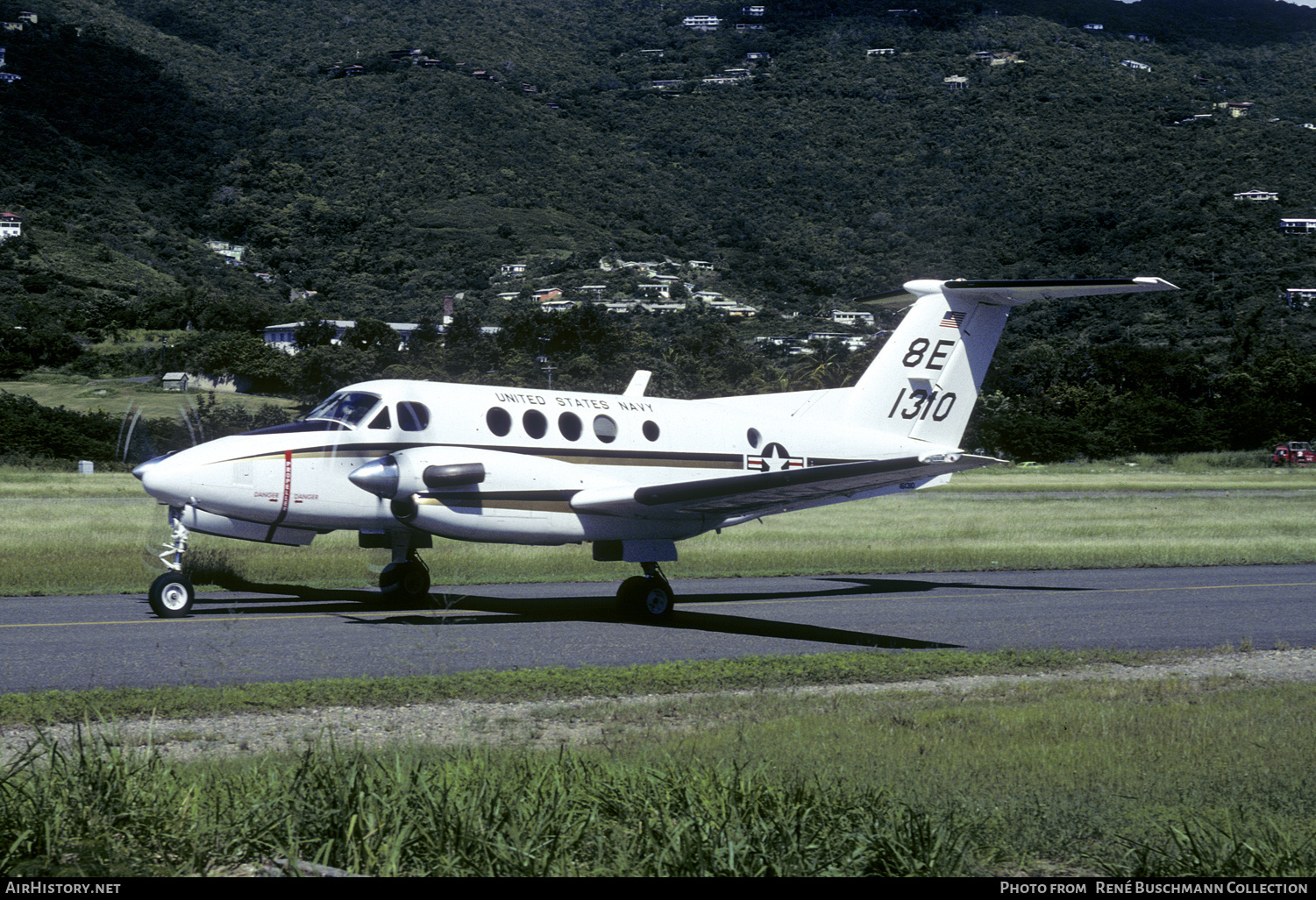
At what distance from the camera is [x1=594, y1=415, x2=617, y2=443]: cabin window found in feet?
58.8

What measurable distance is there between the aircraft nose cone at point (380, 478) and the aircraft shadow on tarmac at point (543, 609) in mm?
1649

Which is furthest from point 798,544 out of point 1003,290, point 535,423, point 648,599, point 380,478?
point 380,478

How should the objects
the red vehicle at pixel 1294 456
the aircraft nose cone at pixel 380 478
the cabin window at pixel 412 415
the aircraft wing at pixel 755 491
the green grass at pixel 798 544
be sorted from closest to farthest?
the aircraft wing at pixel 755 491 → the aircraft nose cone at pixel 380 478 → the cabin window at pixel 412 415 → the green grass at pixel 798 544 → the red vehicle at pixel 1294 456

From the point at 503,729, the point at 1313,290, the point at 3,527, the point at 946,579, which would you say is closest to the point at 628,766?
the point at 503,729

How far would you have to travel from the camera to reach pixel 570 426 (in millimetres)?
17672

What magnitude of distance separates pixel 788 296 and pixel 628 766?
175 meters

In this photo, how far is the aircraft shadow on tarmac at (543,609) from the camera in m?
15.5

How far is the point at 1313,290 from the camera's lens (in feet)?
459

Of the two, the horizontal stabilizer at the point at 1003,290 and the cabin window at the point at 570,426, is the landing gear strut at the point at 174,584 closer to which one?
the cabin window at the point at 570,426

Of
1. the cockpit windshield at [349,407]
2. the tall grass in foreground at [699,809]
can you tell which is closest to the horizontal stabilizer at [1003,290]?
the cockpit windshield at [349,407]

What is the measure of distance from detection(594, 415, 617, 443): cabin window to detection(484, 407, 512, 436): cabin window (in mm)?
1469

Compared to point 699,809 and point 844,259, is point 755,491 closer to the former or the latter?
point 699,809

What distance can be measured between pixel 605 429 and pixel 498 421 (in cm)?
182
